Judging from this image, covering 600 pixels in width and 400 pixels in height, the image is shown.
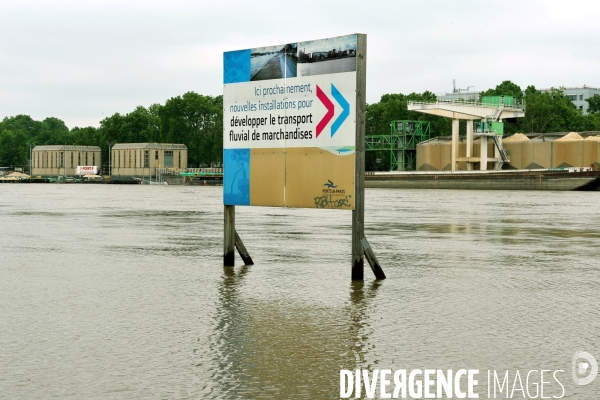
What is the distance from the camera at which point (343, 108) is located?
12.2 meters

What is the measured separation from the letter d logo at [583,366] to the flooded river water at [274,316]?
8cm

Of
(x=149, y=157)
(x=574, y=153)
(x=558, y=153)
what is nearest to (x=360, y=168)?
(x=574, y=153)

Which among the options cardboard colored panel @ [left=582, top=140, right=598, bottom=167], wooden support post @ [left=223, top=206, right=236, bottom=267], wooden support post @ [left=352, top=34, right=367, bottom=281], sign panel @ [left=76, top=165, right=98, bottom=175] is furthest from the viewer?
sign panel @ [left=76, top=165, right=98, bottom=175]

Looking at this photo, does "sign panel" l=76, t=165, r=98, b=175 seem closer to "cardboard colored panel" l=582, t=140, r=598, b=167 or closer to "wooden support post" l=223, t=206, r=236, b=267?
"cardboard colored panel" l=582, t=140, r=598, b=167

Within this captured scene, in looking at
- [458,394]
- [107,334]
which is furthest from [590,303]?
[107,334]

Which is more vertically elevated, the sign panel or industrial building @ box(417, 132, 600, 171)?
industrial building @ box(417, 132, 600, 171)

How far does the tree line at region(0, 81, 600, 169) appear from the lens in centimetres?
13062

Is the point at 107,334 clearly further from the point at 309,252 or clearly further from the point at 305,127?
the point at 309,252

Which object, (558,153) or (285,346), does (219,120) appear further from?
(285,346)

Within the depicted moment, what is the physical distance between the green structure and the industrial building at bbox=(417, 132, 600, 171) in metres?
8.06

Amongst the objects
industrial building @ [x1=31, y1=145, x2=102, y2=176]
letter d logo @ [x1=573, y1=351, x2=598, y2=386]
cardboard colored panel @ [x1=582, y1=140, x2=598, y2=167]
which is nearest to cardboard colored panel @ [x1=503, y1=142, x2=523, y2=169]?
cardboard colored panel @ [x1=582, y1=140, x2=598, y2=167]

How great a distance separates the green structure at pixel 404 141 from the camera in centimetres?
12520

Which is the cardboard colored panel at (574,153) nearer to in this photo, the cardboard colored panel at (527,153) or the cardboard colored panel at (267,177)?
the cardboard colored panel at (527,153)

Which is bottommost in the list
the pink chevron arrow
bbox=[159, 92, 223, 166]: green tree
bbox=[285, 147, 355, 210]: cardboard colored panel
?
bbox=[285, 147, 355, 210]: cardboard colored panel
